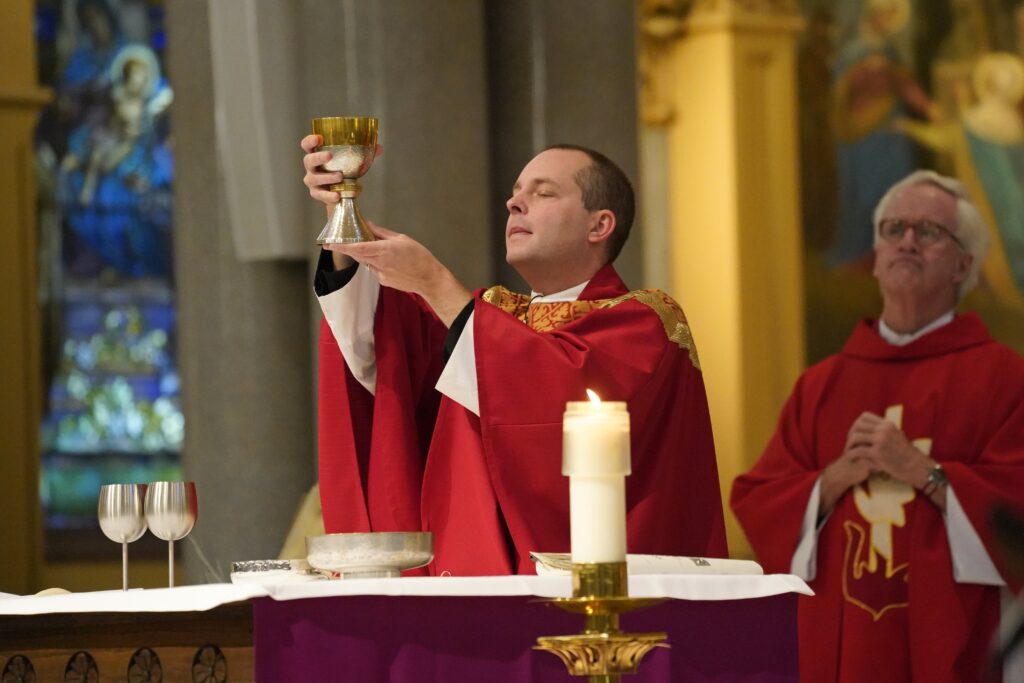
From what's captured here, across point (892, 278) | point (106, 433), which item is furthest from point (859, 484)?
point (106, 433)

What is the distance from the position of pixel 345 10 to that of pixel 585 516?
470cm

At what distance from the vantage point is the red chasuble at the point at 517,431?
151 inches

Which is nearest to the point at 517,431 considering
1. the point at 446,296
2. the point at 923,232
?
the point at 446,296

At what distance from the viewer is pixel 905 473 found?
568 cm

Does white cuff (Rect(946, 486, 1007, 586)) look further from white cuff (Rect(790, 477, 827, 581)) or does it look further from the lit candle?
the lit candle

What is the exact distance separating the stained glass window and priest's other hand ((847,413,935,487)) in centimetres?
793

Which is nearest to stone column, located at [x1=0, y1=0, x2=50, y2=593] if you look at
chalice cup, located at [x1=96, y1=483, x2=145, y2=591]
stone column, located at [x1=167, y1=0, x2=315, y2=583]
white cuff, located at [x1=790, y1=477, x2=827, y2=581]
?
stone column, located at [x1=167, y1=0, x2=315, y2=583]

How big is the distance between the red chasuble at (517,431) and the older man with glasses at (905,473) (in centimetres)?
167

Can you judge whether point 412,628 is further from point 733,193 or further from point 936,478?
point 733,193

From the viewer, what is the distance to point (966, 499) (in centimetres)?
561

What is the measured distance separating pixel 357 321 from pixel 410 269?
411 millimetres

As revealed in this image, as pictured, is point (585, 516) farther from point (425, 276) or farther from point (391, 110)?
point (391, 110)

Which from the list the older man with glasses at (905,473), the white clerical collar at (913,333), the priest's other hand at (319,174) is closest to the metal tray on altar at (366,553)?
the priest's other hand at (319,174)

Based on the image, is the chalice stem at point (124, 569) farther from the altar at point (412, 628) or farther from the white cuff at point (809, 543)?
the white cuff at point (809, 543)
